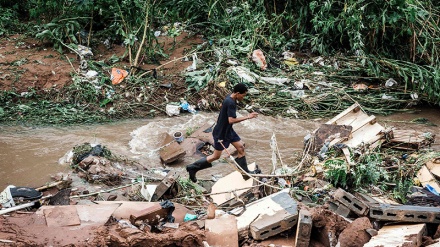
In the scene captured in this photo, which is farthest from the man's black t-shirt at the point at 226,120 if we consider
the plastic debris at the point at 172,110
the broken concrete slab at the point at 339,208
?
the plastic debris at the point at 172,110

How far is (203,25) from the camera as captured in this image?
10.6 m

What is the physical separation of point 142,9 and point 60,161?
3.73 meters

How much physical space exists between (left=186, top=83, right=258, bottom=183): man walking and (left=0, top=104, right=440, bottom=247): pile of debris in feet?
1.06

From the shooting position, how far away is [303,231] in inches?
153

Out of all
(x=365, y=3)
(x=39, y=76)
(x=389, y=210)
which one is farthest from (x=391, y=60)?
(x=39, y=76)

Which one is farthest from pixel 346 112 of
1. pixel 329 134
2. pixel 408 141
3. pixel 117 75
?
A: pixel 117 75

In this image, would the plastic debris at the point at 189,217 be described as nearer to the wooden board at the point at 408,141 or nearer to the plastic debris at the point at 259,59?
the wooden board at the point at 408,141

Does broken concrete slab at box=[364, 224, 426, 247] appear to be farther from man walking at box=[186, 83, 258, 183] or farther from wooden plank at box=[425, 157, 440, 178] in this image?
wooden plank at box=[425, 157, 440, 178]

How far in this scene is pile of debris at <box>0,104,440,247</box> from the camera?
385 centimetres

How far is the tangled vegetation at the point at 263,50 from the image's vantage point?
27.4 feet

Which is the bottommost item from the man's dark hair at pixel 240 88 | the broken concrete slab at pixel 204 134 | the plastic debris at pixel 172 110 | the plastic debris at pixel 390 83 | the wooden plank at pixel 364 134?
the plastic debris at pixel 172 110

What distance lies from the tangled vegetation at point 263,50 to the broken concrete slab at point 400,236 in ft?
13.9

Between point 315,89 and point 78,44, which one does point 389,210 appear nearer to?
point 315,89

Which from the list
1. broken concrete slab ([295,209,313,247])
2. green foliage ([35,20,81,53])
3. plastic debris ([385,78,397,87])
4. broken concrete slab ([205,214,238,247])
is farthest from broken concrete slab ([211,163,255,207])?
green foliage ([35,20,81,53])
